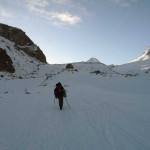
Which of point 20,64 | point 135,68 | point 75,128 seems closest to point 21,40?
point 20,64

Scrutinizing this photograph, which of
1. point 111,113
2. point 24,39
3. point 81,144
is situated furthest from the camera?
point 24,39

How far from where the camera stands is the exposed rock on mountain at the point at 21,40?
68688 mm

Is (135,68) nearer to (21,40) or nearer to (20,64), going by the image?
(21,40)

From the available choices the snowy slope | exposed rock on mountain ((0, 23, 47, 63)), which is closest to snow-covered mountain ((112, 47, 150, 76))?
the snowy slope

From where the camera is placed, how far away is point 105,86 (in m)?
36.8

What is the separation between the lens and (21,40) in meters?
70.4

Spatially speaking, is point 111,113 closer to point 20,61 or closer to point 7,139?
point 7,139

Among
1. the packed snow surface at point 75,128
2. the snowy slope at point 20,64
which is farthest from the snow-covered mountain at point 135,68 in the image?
the packed snow surface at point 75,128

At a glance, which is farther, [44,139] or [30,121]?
[30,121]

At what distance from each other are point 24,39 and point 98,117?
5904 centimetres

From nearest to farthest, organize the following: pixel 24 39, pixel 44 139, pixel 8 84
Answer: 1. pixel 44 139
2. pixel 8 84
3. pixel 24 39

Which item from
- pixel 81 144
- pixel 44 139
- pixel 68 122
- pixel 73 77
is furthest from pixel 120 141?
pixel 73 77

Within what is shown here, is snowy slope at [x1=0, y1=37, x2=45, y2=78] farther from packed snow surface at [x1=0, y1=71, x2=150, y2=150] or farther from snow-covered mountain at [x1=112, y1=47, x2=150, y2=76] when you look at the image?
packed snow surface at [x1=0, y1=71, x2=150, y2=150]

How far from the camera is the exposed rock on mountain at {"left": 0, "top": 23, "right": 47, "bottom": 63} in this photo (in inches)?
2704
